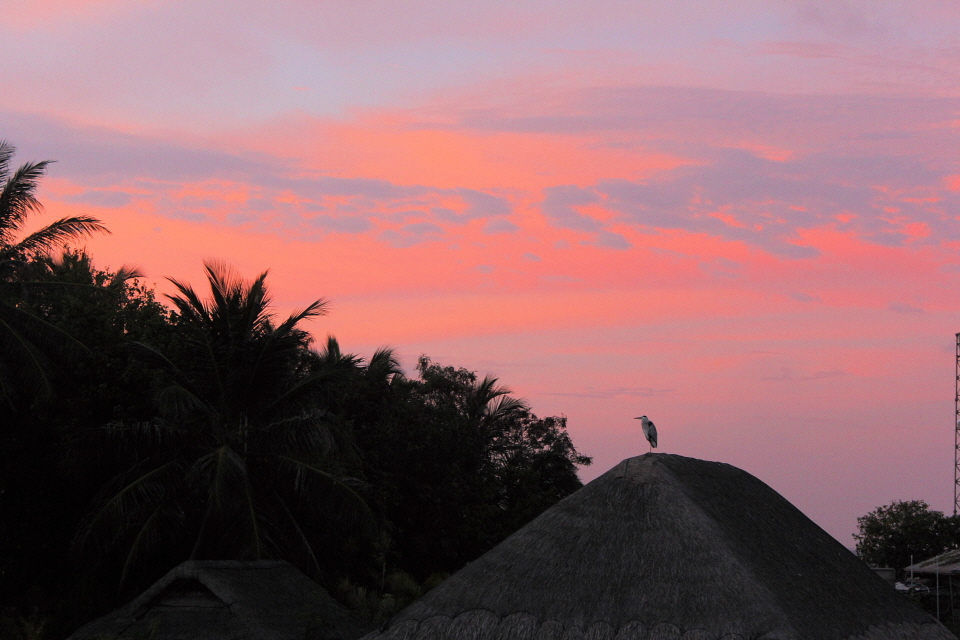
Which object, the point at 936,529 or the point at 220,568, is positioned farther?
the point at 936,529

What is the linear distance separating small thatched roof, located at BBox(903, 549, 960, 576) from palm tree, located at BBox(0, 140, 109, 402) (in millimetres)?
21504

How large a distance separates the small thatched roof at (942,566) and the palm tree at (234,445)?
1572cm

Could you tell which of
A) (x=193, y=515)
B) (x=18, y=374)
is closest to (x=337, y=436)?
(x=193, y=515)

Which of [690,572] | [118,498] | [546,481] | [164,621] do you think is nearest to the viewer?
[690,572]

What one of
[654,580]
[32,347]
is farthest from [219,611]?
[654,580]

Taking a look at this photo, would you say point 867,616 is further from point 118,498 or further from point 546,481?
point 546,481

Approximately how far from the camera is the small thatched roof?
25.5m

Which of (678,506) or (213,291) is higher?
(213,291)

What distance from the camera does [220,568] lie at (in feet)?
54.4

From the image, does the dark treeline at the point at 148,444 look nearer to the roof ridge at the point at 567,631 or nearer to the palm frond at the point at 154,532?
the palm frond at the point at 154,532

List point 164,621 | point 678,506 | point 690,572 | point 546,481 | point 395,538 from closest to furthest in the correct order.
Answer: point 690,572, point 678,506, point 164,621, point 395,538, point 546,481

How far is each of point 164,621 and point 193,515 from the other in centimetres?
351

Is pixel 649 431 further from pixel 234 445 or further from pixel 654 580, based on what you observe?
pixel 234 445

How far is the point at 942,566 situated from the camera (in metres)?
27.5
